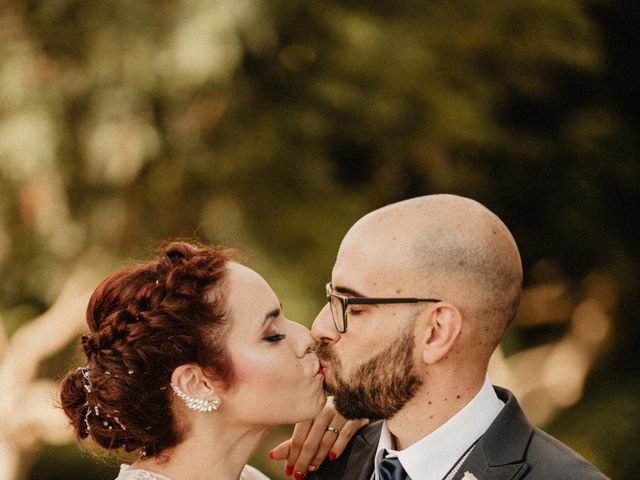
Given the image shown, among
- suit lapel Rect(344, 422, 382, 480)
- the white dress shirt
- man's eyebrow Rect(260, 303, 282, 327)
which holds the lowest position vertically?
suit lapel Rect(344, 422, 382, 480)

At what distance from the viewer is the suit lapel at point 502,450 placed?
297cm

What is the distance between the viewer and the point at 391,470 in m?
3.22

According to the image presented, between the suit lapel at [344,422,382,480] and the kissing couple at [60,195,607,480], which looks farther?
the suit lapel at [344,422,382,480]

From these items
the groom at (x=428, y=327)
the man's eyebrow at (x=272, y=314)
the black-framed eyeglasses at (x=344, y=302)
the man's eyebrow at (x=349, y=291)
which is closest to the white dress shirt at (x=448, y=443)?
the groom at (x=428, y=327)

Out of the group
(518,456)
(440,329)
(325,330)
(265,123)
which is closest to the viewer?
(518,456)

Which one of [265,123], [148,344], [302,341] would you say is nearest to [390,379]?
[302,341]

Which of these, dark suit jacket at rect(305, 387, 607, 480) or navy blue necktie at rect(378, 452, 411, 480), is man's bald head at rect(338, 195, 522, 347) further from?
navy blue necktie at rect(378, 452, 411, 480)

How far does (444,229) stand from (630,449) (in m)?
4.43

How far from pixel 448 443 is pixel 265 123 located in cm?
309

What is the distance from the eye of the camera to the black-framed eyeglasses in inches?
124

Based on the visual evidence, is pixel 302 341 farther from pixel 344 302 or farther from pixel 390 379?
pixel 390 379

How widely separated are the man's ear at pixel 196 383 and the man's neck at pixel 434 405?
0.62 metres

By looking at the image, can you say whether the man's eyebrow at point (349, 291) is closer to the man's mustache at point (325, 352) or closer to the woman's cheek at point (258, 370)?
the man's mustache at point (325, 352)

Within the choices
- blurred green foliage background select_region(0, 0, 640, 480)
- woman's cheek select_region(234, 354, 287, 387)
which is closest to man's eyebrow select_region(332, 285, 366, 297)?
woman's cheek select_region(234, 354, 287, 387)
